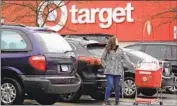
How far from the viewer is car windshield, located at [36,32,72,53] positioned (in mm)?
10664

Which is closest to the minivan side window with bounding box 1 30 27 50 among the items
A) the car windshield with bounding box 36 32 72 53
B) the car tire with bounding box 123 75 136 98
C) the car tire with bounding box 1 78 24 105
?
the car windshield with bounding box 36 32 72 53

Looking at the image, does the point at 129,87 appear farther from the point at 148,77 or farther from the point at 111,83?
the point at 111,83

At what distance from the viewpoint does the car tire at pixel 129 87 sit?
48.0 ft

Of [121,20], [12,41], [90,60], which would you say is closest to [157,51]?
[90,60]

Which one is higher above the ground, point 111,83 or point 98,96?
point 111,83

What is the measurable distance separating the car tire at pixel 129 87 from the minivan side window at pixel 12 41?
16.1 ft

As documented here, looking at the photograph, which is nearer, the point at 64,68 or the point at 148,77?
the point at 64,68

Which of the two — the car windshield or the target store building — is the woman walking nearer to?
the car windshield

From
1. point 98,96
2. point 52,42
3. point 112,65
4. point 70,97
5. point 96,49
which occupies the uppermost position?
point 52,42

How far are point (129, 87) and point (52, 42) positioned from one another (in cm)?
443

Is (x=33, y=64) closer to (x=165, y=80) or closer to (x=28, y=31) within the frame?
(x=28, y=31)

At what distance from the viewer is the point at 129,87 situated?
1475 centimetres

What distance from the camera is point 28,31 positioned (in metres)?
10.6

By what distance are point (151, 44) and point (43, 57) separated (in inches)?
319
